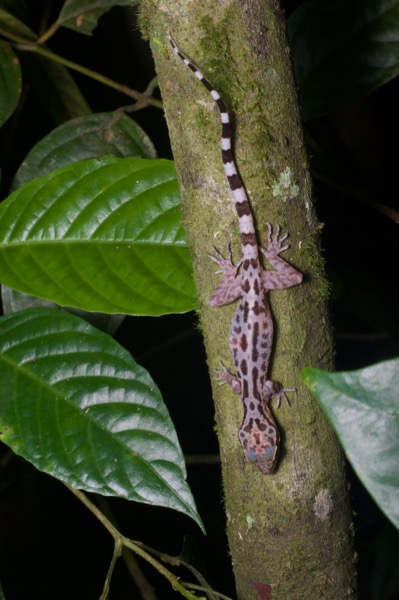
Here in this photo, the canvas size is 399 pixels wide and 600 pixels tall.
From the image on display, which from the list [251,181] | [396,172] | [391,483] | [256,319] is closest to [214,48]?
[251,181]

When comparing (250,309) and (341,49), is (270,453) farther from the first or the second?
(341,49)

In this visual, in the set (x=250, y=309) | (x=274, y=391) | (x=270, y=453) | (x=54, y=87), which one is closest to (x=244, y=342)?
(x=250, y=309)

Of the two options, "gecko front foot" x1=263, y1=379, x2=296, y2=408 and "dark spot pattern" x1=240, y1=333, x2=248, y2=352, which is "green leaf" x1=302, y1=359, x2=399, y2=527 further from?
"dark spot pattern" x1=240, y1=333, x2=248, y2=352

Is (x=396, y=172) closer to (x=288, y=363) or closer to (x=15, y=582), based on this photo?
(x=288, y=363)

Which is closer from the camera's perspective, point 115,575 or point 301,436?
point 301,436

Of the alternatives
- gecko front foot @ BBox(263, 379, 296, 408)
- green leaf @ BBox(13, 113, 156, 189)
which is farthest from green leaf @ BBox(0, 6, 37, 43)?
gecko front foot @ BBox(263, 379, 296, 408)
